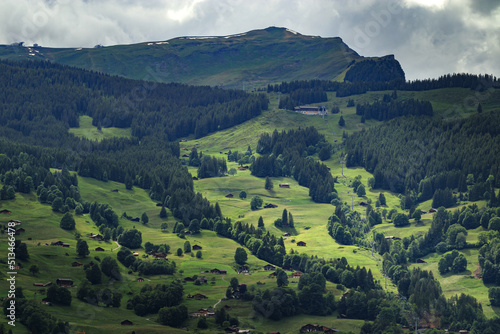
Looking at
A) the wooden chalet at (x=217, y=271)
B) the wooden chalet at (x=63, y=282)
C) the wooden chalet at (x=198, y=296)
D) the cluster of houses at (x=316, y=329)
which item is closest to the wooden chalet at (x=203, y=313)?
the wooden chalet at (x=198, y=296)

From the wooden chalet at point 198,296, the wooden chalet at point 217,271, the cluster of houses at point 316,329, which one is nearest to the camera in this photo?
the cluster of houses at point 316,329

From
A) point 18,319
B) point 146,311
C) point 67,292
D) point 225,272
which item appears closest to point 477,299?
point 225,272

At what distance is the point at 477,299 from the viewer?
19000 cm

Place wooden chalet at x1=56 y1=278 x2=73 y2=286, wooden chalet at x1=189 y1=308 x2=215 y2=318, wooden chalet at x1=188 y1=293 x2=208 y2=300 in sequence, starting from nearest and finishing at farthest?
wooden chalet at x1=189 y1=308 x2=215 y2=318 → wooden chalet at x1=56 y1=278 x2=73 y2=286 → wooden chalet at x1=188 y1=293 x2=208 y2=300

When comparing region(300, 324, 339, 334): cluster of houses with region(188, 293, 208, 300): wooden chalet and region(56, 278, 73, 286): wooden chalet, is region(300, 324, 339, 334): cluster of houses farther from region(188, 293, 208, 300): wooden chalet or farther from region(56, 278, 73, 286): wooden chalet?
region(56, 278, 73, 286): wooden chalet

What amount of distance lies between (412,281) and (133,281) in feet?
256

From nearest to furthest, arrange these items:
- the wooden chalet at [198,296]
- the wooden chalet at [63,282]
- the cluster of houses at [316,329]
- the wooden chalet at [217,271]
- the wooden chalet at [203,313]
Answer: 1. the cluster of houses at [316,329]
2. the wooden chalet at [203,313]
3. the wooden chalet at [63,282]
4. the wooden chalet at [198,296]
5. the wooden chalet at [217,271]

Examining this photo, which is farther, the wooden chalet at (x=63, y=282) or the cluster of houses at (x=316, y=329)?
the wooden chalet at (x=63, y=282)

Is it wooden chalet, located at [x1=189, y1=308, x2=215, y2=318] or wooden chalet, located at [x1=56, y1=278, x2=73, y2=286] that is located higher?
wooden chalet, located at [x1=56, y1=278, x2=73, y2=286]

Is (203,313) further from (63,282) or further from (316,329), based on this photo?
(63,282)

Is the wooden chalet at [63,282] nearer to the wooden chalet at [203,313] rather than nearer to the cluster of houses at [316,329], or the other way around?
the wooden chalet at [203,313]

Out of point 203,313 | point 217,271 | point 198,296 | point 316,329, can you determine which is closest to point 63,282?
point 198,296

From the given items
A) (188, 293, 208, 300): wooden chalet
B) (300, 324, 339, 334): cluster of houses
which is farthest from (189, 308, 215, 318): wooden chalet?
(300, 324, 339, 334): cluster of houses

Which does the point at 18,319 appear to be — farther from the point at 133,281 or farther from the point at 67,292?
the point at 133,281
